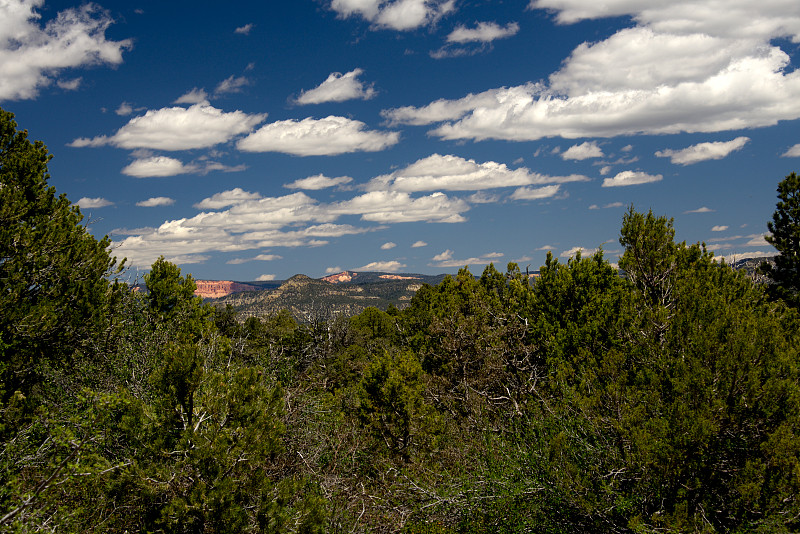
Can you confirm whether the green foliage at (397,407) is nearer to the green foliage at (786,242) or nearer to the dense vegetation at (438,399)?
the dense vegetation at (438,399)

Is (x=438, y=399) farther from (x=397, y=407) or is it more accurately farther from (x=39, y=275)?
(x=39, y=275)

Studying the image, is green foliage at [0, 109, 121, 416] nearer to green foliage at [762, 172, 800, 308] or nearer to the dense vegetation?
the dense vegetation

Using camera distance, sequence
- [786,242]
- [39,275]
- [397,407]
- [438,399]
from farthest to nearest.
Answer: [786,242], [397,407], [438,399], [39,275]

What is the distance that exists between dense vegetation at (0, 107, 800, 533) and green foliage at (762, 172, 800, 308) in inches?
509

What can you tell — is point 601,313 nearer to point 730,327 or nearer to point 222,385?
point 730,327

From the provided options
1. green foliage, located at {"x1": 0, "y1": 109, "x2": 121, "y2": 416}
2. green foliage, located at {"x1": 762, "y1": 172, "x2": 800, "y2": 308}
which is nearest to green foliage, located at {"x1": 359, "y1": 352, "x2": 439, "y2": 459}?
green foliage, located at {"x1": 0, "y1": 109, "x2": 121, "y2": 416}

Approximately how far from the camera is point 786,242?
3112 centimetres

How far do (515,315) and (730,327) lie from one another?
11111mm

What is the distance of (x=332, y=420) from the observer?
17750 mm

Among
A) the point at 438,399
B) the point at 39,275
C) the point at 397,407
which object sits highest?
the point at 39,275

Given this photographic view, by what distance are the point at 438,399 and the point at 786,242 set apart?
78.0ft

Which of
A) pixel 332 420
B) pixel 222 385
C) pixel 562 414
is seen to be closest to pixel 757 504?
pixel 562 414

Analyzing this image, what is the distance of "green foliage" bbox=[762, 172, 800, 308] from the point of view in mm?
30562

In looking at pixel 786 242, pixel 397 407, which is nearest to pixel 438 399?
pixel 397 407
